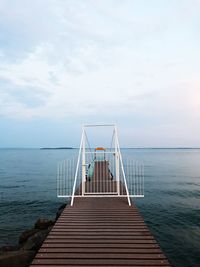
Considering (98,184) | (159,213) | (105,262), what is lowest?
(159,213)

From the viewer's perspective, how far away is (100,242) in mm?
5734

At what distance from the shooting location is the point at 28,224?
1444 cm

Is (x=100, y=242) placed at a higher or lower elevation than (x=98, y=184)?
lower

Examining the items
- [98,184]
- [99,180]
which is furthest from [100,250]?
[99,180]

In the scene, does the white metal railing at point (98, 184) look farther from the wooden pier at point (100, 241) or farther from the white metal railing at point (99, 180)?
the wooden pier at point (100, 241)

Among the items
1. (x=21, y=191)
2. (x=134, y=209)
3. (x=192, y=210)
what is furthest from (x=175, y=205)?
(x=21, y=191)

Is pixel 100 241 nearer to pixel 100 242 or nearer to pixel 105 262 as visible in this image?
pixel 100 242

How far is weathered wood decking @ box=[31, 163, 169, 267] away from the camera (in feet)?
15.9

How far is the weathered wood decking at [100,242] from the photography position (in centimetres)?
485

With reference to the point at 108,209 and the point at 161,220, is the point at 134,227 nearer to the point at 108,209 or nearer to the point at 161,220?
the point at 108,209

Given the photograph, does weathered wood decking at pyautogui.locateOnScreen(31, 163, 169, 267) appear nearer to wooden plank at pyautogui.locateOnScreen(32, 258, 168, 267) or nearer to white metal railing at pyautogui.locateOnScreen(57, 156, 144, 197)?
wooden plank at pyautogui.locateOnScreen(32, 258, 168, 267)

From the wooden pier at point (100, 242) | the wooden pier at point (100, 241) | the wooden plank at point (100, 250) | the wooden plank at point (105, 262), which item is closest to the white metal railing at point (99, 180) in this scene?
the wooden pier at point (100, 241)

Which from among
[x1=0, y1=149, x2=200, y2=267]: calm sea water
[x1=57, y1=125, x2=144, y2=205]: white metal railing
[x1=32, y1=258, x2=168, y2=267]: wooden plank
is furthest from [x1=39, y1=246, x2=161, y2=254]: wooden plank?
[x1=0, y1=149, x2=200, y2=267]: calm sea water

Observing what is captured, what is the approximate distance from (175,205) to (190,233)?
6.28 meters
